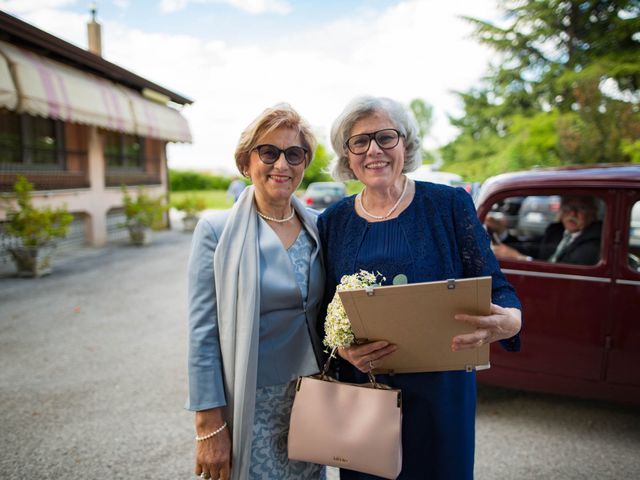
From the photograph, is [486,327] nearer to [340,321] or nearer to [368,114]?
[340,321]

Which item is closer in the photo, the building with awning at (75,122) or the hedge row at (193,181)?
the building with awning at (75,122)

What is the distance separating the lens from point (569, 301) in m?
3.38

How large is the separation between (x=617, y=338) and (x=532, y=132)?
50.5 feet

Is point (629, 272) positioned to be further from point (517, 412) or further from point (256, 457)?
point (256, 457)

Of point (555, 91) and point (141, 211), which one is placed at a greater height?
point (555, 91)

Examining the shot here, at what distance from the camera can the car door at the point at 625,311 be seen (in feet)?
10.5

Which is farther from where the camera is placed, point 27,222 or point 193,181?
point 193,181

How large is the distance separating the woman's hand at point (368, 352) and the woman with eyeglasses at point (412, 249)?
0.09 ft

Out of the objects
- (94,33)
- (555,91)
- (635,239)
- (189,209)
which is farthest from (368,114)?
(555,91)

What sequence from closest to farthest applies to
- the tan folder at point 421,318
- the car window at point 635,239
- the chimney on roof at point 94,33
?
the tan folder at point 421,318 → the car window at point 635,239 → the chimney on roof at point 94,33

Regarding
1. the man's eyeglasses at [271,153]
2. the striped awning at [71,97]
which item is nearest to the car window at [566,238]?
the man's eyeglasses at [271,153]

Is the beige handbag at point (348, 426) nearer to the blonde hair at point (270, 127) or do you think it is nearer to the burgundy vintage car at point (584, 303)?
the blonde hair at point (270, 127)

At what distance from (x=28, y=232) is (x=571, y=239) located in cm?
904

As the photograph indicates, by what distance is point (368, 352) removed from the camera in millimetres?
1689
